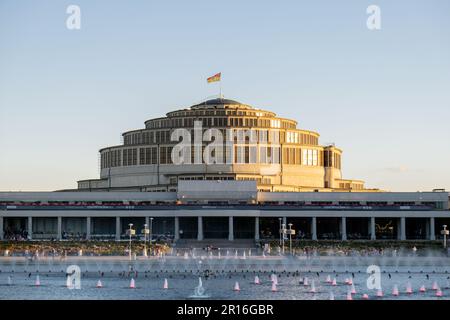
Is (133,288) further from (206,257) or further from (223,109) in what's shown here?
(223,109)

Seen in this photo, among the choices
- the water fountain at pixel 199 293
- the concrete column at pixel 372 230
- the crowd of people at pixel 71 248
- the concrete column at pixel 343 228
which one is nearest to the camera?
the water fountain at pixel 199 293

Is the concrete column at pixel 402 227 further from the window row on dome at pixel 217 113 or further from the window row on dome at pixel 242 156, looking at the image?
the window row on dome at pixel 217 113

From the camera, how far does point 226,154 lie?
166 metres

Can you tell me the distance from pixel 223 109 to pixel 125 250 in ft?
201

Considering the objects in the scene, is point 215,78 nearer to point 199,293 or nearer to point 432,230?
point 432,230

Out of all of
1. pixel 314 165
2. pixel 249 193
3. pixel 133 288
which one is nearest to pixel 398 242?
pixel 249 193

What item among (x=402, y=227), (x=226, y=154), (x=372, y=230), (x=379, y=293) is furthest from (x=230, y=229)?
(x=379, y=293)

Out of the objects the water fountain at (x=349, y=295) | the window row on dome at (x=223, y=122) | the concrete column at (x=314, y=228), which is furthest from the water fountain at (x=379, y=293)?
the window row on dome at (x=223, y=122)

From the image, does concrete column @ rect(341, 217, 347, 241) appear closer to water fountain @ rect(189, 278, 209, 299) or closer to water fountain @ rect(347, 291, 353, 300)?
water fountain @ rect(189, 278, 209, 299)

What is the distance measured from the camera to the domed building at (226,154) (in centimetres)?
16575

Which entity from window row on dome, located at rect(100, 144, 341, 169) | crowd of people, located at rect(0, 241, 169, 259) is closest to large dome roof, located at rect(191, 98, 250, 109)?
window row on dome, located at rect(100, 144, 341, 169)

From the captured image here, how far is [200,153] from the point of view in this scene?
166m

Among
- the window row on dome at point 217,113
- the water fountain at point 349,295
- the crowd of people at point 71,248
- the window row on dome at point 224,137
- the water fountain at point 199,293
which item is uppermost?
the window row on dome at point 217,113
